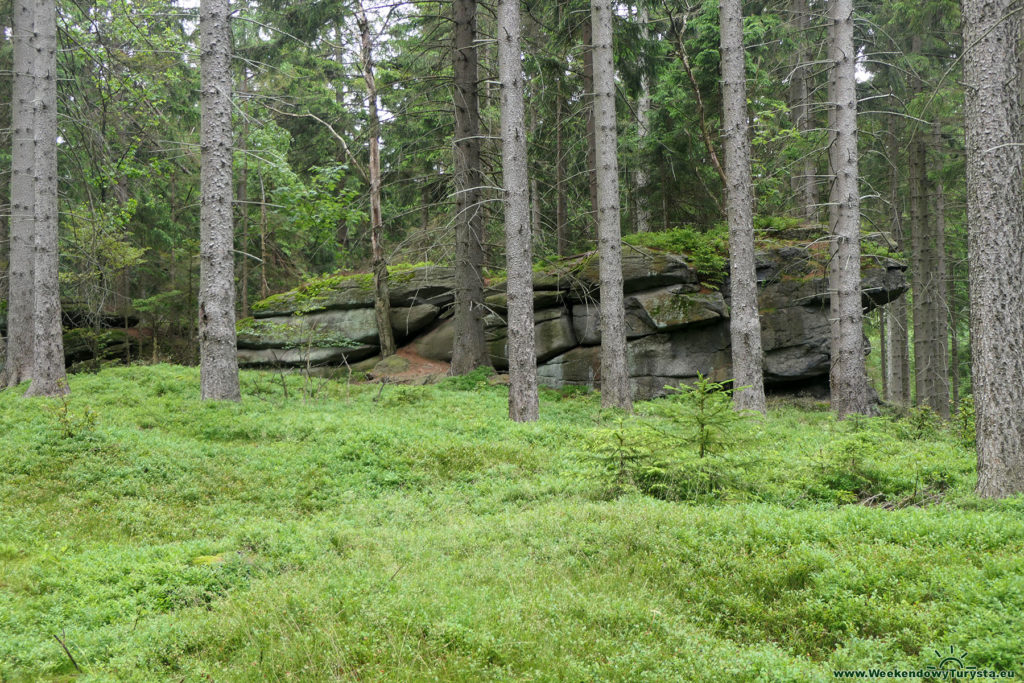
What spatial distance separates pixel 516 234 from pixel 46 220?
9.62 meters

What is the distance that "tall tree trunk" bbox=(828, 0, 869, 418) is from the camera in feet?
44.9

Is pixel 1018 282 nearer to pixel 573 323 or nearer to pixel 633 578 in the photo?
pixel 633 578

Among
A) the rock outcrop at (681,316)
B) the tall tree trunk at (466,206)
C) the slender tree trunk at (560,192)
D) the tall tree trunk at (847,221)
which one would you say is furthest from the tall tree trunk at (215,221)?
the tall tree trunk at (847,221)

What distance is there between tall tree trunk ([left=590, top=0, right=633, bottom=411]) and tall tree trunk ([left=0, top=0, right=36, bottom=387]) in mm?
12422

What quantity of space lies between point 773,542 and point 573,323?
12245 millimetres

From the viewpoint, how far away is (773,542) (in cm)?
592

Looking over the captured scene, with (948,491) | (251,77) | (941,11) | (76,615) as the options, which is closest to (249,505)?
(76,615)

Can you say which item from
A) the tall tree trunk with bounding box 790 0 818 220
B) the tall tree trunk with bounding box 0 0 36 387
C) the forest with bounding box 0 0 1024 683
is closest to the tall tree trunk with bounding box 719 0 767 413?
the forest with bounding box 0 0 1024 683

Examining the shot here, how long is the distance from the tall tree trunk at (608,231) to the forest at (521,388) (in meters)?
0.08

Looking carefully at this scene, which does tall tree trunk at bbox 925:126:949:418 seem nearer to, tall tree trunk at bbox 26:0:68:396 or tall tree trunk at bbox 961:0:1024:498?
tall tree trunk at bbox 961:0:1024:498

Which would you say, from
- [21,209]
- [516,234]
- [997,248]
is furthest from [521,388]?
[21,209]

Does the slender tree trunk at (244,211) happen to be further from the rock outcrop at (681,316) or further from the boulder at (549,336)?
the boulder at (549,336)

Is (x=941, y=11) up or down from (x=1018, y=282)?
up

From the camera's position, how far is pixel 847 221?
13.8 meters
